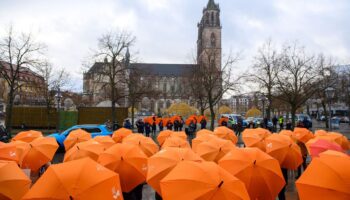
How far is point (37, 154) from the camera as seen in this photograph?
10312 millimetres

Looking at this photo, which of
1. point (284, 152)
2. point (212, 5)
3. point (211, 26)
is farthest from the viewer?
point (211, 26)

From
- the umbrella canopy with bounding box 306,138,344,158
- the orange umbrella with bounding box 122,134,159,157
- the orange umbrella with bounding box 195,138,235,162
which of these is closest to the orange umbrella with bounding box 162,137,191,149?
the orange umbrella with bounding box 122,134,159,157

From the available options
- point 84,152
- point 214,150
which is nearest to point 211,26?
point 214,150

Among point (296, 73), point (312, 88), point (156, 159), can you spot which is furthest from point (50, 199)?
point (312, 88)

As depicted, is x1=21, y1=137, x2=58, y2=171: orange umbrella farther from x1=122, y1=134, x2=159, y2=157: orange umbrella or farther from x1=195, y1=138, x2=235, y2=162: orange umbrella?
x1=195, y1=138, x2=235, y2=162: orange umbrella

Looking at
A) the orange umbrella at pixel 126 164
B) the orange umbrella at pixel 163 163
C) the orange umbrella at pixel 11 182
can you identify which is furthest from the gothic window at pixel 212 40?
the orange umbrella at pixel 11 182

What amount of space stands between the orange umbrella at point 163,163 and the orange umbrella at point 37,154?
4.92 m

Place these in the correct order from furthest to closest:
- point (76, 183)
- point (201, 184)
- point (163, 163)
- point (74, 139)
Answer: point (74, 139)
point (163, 163)
point (201, 184)
point (76, 183)

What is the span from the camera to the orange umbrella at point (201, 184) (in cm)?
452

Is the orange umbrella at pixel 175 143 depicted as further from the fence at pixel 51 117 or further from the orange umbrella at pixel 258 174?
the fence at pixel 51 117

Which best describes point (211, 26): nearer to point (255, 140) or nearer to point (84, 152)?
point (255, 140)

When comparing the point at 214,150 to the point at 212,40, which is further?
the point at 212,40

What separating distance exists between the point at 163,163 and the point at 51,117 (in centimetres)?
3712

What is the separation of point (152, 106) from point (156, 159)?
4781 inches
